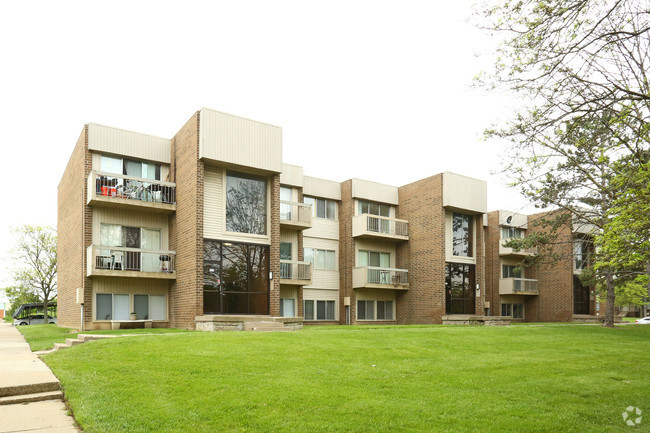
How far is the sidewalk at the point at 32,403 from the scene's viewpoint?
564 cm

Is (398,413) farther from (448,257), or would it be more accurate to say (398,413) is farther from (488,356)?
(448,257)

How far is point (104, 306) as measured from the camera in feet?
66.2

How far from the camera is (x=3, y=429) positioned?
5508mm

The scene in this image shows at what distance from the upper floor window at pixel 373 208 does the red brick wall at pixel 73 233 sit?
14712 mm

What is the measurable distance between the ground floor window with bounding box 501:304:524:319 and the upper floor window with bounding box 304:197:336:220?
15.1 metres

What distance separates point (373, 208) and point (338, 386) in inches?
881

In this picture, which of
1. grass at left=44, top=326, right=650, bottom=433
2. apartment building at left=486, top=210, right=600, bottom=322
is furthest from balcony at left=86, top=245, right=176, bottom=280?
apartment building at left=486, top=210, right=600, bottom=322

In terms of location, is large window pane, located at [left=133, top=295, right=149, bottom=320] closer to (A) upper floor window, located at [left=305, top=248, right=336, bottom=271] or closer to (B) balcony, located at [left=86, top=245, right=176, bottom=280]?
(B) balcony, located at [left=86, top=245, right=176, bottom=280]

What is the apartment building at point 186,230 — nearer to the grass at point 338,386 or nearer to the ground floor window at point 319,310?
the ground floor window at point 319,310

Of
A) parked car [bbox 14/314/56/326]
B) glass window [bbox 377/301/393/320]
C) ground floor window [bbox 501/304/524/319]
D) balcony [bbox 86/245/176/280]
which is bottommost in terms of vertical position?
parked car [bbox 14/314/56/326]

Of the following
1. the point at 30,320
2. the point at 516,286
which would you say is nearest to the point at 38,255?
the point at 30,320

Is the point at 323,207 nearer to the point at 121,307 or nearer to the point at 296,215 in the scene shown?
the point at 296,215

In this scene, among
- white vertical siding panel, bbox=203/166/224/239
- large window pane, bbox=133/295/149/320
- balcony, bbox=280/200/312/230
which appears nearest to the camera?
white vertical siding panel, bbox=203/166/224/239

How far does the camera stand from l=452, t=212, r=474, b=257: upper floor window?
28328 millimetres
